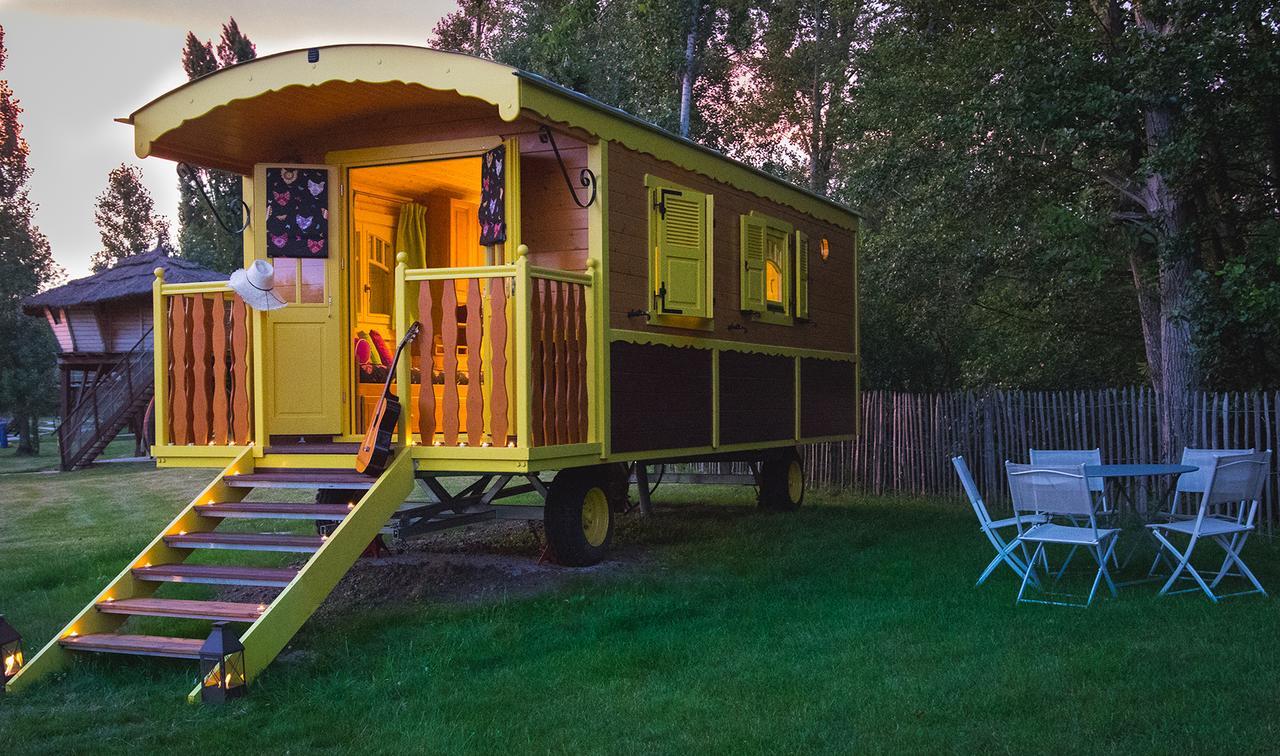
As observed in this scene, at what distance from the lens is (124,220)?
50250mm

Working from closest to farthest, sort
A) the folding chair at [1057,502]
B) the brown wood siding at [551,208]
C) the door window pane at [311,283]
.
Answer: the folding chair at [1057,502] < the brown wood siding at [551,208] < the door window pane at [311,283]

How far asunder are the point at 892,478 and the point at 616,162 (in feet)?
26.7

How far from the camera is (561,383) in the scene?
745 cm

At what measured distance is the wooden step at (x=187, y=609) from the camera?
5.69m

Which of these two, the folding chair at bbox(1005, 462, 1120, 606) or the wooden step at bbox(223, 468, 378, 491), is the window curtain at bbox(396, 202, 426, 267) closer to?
the wooden step at bbox(223, 468, 378, 491)

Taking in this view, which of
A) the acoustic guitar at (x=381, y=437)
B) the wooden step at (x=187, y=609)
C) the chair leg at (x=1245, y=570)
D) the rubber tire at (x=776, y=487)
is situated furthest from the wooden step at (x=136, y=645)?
the rubber tire at (x=776, y=487)

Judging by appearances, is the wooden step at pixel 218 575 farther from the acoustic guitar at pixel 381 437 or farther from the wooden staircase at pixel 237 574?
the acoustic guitar at pixel 381 437

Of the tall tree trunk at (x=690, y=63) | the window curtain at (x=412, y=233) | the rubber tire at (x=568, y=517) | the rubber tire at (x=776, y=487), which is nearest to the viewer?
the rubber tire at (x=568, y=517)

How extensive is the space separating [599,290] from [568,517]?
1640 mm

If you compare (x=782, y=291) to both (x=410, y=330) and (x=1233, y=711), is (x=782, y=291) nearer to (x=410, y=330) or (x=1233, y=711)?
(x=410, y=330)

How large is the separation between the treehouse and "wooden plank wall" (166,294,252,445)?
19mm

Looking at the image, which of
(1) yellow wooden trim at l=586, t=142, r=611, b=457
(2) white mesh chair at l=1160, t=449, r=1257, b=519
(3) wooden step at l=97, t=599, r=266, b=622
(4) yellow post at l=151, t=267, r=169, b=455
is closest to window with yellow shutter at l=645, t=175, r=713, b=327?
(1) yellow wooden trim at l=586, t=142, r=611, b=457

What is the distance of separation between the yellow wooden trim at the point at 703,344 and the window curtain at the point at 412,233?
212cm

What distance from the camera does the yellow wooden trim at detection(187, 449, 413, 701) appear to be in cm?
537
